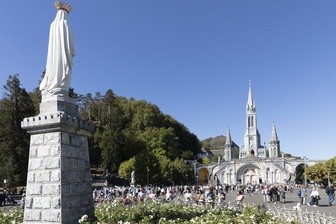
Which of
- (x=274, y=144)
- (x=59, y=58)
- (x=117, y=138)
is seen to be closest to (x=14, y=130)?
(x=117, y=138)

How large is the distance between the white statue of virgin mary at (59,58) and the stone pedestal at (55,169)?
1.18 ft

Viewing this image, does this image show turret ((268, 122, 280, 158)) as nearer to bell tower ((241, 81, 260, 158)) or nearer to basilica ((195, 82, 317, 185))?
basilica ((195, 82, 317, 185))

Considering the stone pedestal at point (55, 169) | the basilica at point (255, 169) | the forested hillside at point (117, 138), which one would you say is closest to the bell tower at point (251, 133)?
the basilica at point (255, 169)

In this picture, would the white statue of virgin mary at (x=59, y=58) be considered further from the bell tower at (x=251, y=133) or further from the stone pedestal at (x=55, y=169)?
the bell tower at (x=251, y=133)

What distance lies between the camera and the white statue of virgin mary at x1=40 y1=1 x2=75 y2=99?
9805 mm

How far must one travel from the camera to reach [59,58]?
9852mm

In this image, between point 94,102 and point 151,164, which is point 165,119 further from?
point 151,164

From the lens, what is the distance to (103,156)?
57156 mm

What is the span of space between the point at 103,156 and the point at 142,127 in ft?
72.9

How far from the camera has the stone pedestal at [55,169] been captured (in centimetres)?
896

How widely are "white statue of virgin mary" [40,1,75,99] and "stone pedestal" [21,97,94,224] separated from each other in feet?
1.18

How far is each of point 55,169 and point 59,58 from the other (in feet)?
9.20

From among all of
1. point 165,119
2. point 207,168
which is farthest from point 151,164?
point 207,168

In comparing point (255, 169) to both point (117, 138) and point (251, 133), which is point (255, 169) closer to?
point (251, 133)
